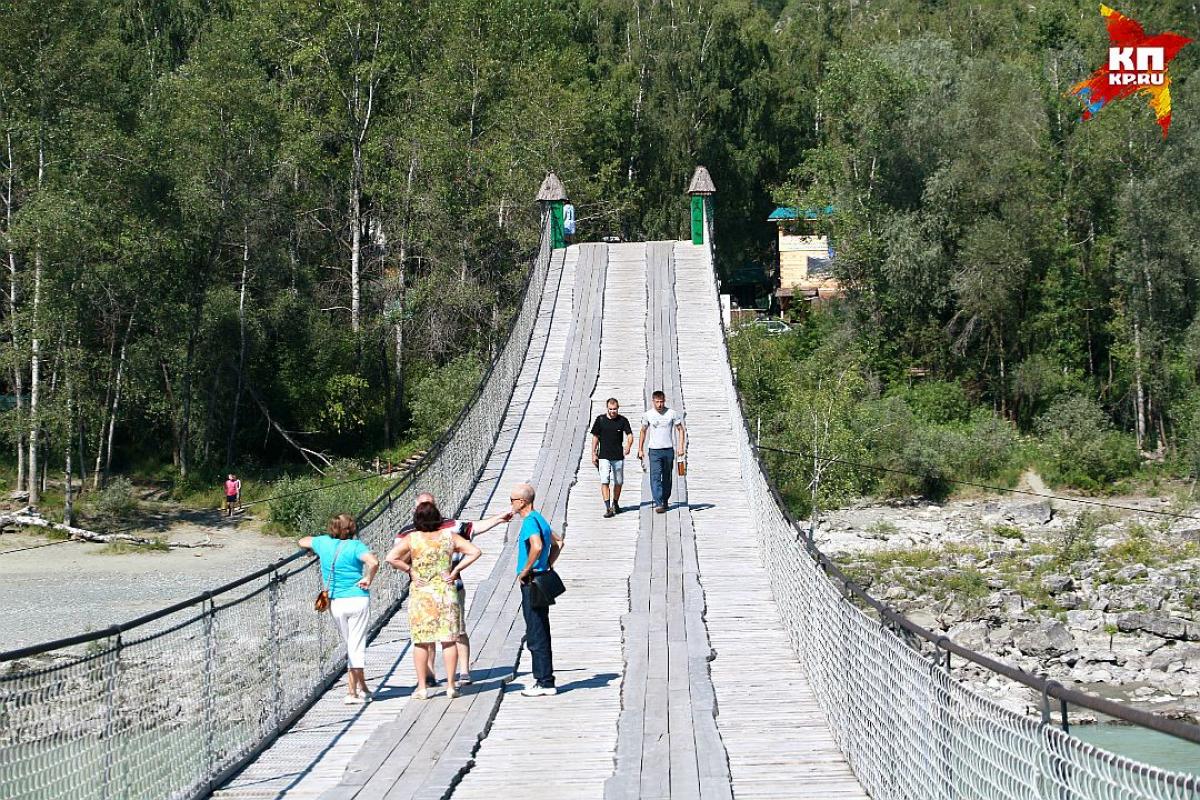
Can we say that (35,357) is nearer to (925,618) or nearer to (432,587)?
(925,618)

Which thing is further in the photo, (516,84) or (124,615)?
(516,84)

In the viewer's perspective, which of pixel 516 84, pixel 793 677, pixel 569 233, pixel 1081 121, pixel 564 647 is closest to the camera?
pixel 793 677

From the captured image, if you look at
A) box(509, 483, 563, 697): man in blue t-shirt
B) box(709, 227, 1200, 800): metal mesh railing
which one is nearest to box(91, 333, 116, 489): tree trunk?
box(509, 483, 563, 697): man in blue t-shirt

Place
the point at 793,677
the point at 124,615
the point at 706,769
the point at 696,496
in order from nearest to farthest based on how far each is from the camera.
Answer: the point at 706,769
the point at 793,677
the point at 696,496
the point at 124,615

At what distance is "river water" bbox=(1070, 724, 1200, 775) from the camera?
20.0 meters

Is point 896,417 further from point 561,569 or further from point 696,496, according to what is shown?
point 561,569

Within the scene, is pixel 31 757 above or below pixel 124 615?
above

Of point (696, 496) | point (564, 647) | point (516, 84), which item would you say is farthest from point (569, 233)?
point (564, 647)

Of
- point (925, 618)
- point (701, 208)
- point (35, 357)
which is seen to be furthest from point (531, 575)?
point (35, 357)

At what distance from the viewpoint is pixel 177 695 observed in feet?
26.2

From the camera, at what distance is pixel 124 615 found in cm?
2580

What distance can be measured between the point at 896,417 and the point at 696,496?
2184cm

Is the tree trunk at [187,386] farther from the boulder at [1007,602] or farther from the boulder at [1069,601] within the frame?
the boulder at [1069,601]

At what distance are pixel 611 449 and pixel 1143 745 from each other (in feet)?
35.2
